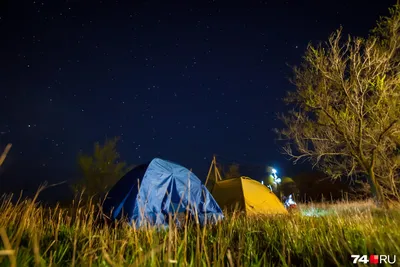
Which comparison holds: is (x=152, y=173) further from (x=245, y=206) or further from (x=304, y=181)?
(x=304, y=181)

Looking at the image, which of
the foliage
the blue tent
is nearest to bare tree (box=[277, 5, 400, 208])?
the blue tent

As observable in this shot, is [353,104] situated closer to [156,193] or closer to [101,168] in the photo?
[156,193]

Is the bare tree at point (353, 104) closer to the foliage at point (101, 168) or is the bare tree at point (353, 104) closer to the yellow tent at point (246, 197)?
the yellow tent at point (246, 197)

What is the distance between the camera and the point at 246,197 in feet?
31.7

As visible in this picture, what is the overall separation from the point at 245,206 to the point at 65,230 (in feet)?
21.6

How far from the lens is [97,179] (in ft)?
109

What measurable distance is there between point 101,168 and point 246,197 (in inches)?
1129

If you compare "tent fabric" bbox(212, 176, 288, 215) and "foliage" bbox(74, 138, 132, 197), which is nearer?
"tent fabric" bbox(212, 176, 288, 215)

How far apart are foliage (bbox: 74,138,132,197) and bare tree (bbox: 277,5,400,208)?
2731 cm

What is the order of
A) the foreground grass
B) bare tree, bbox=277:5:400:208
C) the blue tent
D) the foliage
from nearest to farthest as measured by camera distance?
1. the foreground grass
2. the blue tent
3. bare tree, bbox=277:5:400:208
4. the foliage

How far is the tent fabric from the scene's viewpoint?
9547 millimetres

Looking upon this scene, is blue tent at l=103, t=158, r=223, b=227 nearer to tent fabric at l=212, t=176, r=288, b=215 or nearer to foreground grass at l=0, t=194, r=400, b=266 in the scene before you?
foreground grass at l=0, t=194, r=400, b=266

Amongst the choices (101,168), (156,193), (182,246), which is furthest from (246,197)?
(101,168)

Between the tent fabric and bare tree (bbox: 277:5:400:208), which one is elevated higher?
bare tree (bbox: 277:5:400:208)
